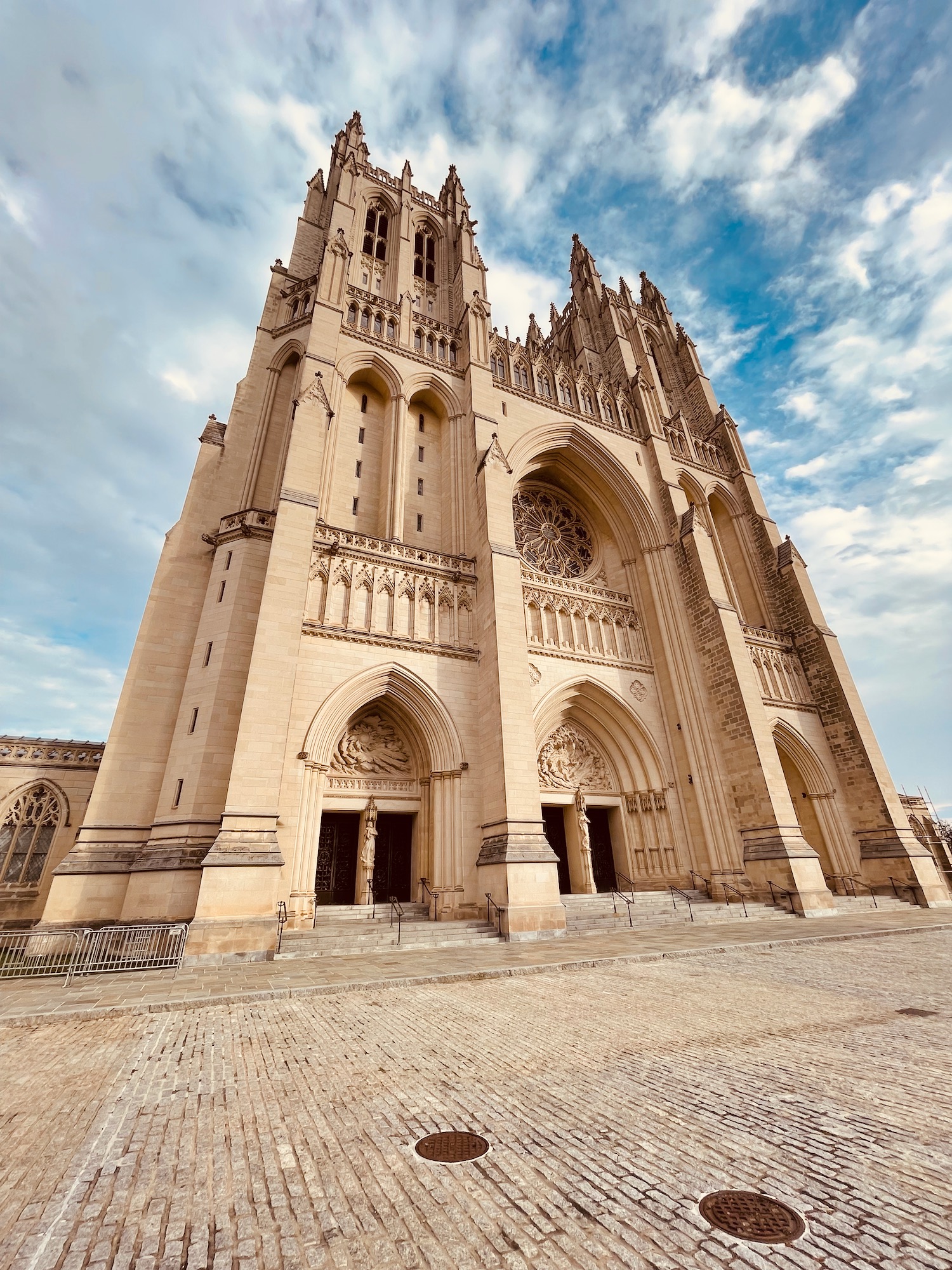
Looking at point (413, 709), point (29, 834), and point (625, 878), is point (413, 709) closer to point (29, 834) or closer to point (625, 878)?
point (625, 878)

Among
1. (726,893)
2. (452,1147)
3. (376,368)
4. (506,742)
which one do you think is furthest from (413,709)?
(376,368)

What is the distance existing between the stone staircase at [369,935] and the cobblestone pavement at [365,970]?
272 mm

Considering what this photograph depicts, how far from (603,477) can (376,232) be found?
1523 centimetres

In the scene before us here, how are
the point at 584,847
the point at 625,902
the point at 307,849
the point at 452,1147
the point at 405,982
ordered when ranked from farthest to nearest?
the point at 584,847 → the point at 625,902 → the point at 307,849 → the point at 405,982 → the point at 452,1147

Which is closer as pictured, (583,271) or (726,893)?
(726,893)

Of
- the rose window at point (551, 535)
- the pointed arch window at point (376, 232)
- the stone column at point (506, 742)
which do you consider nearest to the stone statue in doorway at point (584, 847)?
the stone column at point (506, 742)

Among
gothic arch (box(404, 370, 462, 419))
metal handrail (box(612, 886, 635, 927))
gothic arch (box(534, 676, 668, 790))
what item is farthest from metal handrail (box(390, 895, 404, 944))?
gothic arch (box(404, 370, 462, 419))

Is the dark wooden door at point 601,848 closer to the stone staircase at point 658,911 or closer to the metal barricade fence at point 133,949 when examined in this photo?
the stone staircase at point 658,911

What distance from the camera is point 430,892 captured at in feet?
40.5

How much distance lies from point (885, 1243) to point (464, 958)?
7.47 m

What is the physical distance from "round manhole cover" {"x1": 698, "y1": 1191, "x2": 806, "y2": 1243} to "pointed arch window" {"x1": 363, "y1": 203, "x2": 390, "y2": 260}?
27.4 metres

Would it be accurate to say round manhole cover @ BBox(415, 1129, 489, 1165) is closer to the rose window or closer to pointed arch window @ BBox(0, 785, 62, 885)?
pointed arch window @ BBox(0, 785, 62, 885)

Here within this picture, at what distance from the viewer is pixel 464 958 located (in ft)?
27.6

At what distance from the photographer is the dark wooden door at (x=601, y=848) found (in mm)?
16562
